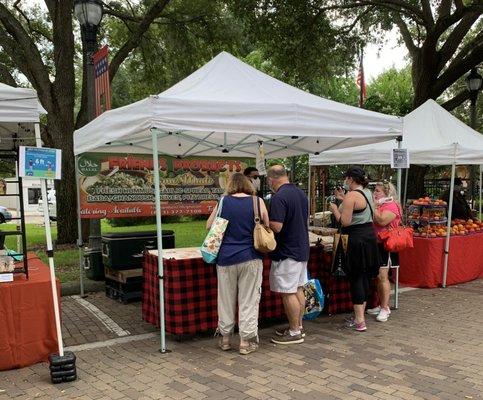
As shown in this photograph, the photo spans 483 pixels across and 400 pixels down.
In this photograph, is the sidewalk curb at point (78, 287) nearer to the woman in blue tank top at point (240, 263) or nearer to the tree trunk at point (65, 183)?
the woman in blue tank top at point (240, 263)

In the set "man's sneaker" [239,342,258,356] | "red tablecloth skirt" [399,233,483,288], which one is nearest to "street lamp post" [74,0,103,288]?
"man's sneaker" [239,342,258,356]

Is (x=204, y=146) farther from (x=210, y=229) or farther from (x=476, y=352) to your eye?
(x=476, y=352)

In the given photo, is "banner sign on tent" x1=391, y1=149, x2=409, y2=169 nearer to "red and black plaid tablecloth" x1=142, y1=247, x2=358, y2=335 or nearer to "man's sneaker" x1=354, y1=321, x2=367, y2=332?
"man's sneaker" x1=354, y1=321, x2=367, y2=332

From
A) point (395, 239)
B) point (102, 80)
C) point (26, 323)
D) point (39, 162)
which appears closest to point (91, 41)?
point (102, 80)

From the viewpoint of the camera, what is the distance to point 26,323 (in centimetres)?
438

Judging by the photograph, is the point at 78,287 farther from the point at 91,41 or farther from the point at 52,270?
the point at 91,41

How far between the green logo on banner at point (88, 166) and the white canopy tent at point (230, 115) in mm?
1179

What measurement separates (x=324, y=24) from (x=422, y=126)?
7263 millimetres

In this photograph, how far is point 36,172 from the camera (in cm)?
398

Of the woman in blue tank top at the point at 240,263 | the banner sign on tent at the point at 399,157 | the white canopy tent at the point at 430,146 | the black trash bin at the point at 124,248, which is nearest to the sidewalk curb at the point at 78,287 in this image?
the black trash bin at the point at 124,248

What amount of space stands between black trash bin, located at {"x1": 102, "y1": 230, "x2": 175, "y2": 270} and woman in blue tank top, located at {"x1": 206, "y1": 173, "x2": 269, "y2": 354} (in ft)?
7.82

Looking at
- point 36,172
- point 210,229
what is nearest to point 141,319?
point 210,229

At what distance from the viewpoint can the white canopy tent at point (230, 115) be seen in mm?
4613

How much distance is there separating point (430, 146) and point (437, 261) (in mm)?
1865
